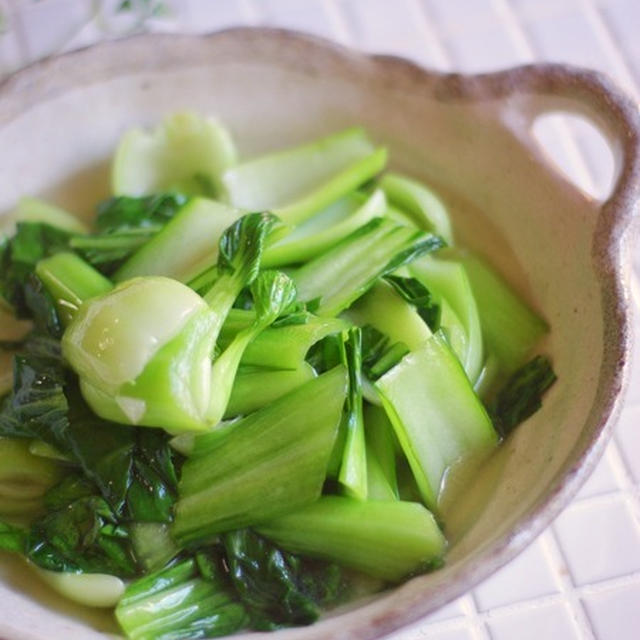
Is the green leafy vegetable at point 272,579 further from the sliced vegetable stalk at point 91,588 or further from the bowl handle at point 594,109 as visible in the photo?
the bowl handle at point 594,109

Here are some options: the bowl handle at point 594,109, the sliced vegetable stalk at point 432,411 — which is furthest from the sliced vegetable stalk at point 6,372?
the bowl handle at point 594,109

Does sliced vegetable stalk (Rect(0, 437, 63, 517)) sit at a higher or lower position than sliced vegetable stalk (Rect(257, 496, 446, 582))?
higher

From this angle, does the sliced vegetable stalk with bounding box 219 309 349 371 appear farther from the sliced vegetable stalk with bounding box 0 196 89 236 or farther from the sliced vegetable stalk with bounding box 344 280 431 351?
the sliced vegetable stalk with bounding box 0 196 89 236

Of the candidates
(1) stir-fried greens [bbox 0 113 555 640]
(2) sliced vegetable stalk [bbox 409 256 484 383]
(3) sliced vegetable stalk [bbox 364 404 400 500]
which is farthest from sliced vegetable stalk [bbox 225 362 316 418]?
(2) sliced vegetable stalk [bbox 409 256 484 383]

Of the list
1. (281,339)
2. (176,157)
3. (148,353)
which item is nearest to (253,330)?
(281,339)

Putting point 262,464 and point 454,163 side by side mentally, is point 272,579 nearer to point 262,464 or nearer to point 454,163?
point 262,464

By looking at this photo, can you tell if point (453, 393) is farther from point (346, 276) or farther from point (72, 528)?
point (72, 528)
